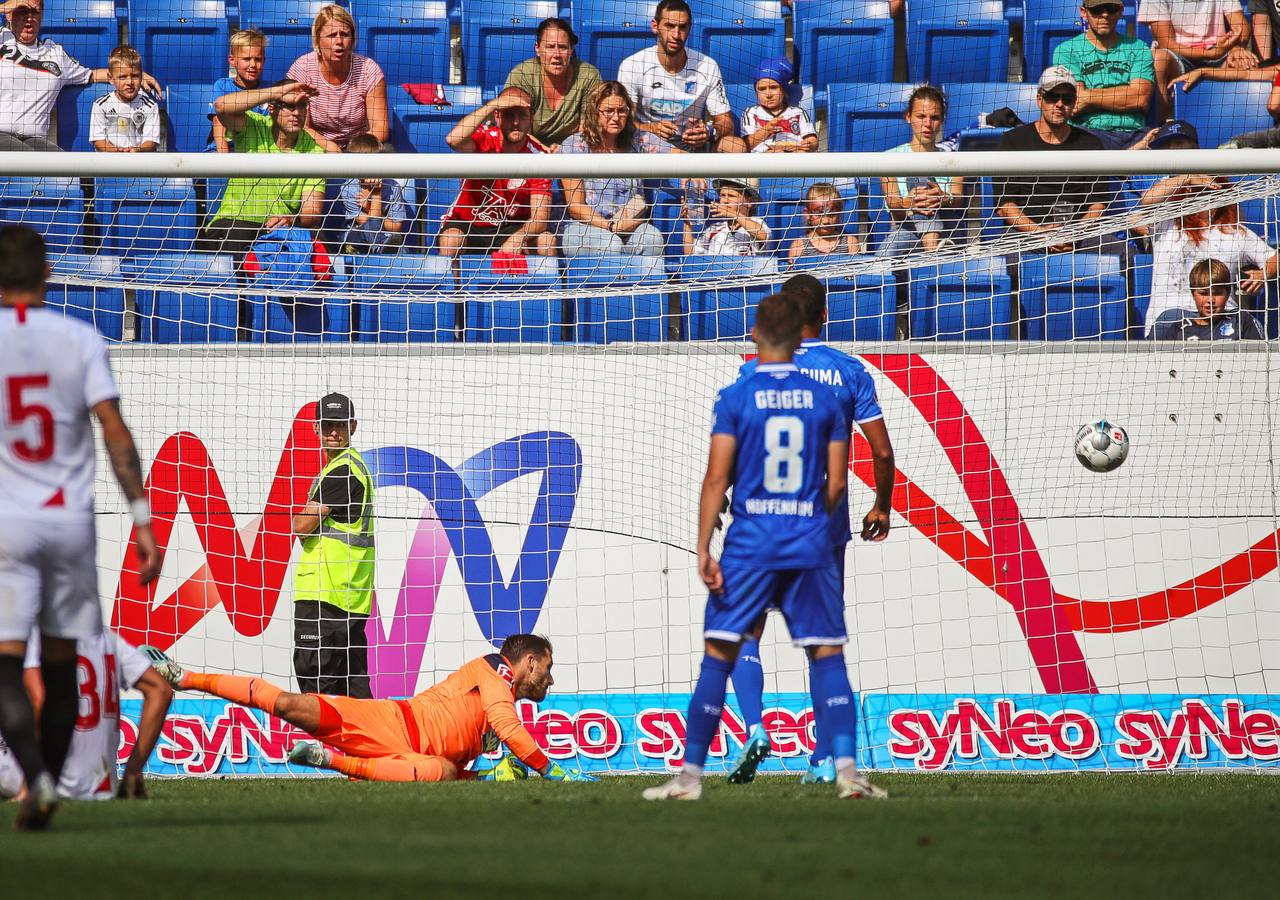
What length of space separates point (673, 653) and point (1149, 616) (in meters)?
2.89

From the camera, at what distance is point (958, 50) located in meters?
12.7

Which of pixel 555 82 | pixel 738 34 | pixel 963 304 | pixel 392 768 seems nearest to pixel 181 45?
pixel 555 82

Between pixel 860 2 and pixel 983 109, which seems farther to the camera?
pixel 860 2

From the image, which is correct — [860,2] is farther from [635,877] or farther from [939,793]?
[635,877]

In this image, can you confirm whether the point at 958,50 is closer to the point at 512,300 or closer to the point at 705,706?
the point at 512,300

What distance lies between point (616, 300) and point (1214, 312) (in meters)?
3.77

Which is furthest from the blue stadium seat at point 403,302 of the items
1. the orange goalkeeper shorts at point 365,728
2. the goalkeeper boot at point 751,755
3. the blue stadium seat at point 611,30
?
the goalkeeper boot at point 751,755

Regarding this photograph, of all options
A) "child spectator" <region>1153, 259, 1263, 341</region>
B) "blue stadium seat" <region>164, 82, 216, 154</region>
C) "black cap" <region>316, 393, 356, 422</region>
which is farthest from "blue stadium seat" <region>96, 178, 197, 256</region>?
"child spectator" <region>1153, 259, 1263, 341</region>

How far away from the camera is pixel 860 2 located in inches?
513

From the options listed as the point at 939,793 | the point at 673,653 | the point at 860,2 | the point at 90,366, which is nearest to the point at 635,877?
the point at 90,366

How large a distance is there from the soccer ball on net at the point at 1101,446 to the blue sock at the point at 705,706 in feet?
14.6

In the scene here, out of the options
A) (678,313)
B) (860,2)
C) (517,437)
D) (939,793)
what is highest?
(860,2)

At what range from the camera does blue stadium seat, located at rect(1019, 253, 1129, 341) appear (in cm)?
994

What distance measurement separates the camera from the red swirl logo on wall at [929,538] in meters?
9.23
